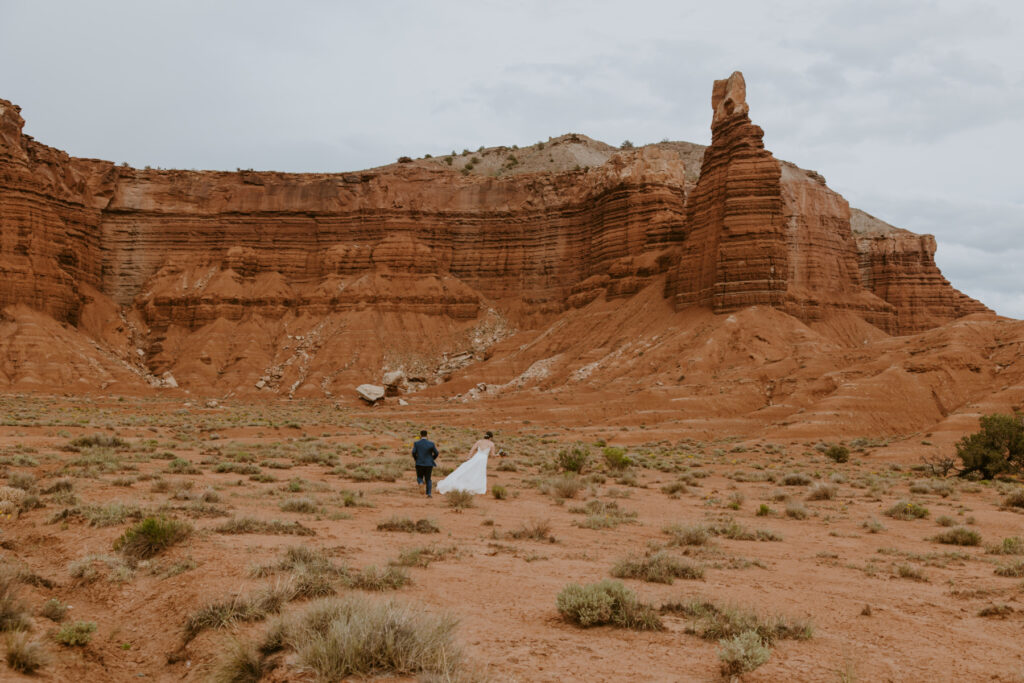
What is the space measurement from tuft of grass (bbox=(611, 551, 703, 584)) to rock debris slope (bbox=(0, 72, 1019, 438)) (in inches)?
1296

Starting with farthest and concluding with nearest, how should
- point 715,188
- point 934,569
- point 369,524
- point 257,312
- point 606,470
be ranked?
1. point 257,312
2. point 715,188
3. point 606,470
4. point 369,524
5. point 934,569

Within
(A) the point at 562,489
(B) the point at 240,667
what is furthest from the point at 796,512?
(B) the point at 240,667

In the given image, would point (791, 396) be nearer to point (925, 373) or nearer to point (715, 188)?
point (925, 373)

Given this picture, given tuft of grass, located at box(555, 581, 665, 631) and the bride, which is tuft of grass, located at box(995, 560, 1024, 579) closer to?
tuft of grass, located at box(555, 581, 665, 631)

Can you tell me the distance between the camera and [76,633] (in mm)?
6316

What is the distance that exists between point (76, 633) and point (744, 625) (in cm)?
591

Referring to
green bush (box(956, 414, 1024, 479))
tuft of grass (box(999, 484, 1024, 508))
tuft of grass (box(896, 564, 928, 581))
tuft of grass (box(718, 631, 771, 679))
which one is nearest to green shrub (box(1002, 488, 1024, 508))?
tuft of grass (box(999, 484, 1024, 508))

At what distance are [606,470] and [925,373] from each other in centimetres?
2247

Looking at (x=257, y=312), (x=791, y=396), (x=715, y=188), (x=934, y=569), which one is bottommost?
(x=934, y=569)

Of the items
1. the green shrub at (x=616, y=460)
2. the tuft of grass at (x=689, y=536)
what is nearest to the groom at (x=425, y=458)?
the tuft of grass at (x=689, y=536)

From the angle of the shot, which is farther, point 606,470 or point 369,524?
point 606,470

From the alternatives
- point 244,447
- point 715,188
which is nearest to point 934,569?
point 244,447

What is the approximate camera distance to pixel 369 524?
11664mm

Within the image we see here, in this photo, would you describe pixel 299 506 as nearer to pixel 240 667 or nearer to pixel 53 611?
pixel 53 611
